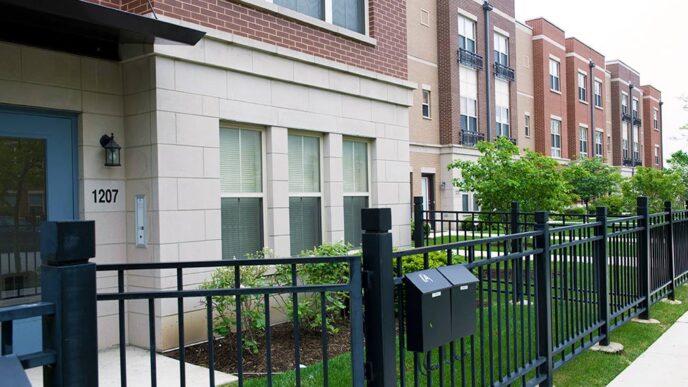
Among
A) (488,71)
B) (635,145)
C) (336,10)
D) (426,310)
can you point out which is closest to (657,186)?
(488,71)

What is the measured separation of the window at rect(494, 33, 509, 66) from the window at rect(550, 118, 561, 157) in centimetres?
599

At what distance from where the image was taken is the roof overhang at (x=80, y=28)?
4715 mm

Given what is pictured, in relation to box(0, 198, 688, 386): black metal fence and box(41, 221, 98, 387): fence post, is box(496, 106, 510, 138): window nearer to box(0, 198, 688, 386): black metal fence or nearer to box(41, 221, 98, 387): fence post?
box(0, 198, 688, 386): black metal fence

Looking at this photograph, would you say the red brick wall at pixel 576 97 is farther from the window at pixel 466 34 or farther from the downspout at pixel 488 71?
the window at pixel 466 34

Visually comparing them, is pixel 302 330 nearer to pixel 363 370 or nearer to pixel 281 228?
pixel 281 228

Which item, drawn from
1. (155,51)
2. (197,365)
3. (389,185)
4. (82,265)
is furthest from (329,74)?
(82,265)

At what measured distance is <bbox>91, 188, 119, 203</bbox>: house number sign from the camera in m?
6.04

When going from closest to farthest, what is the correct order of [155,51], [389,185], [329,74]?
[155,51], [329,74], [389,185]

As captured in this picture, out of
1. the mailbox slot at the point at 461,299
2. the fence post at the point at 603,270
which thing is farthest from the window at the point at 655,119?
the mailbox slot at the point at 461,299

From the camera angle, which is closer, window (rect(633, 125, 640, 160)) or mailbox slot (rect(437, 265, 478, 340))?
mailbox slot (rect(437, 265, 478, 340))

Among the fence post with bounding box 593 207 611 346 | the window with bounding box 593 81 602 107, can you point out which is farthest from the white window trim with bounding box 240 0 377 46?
the window with bounding box 593 81 602 107

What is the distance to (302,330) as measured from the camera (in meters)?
6.59

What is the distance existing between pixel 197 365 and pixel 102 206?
1.99 meters

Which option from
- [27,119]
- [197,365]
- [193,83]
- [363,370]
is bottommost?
[197,365]
